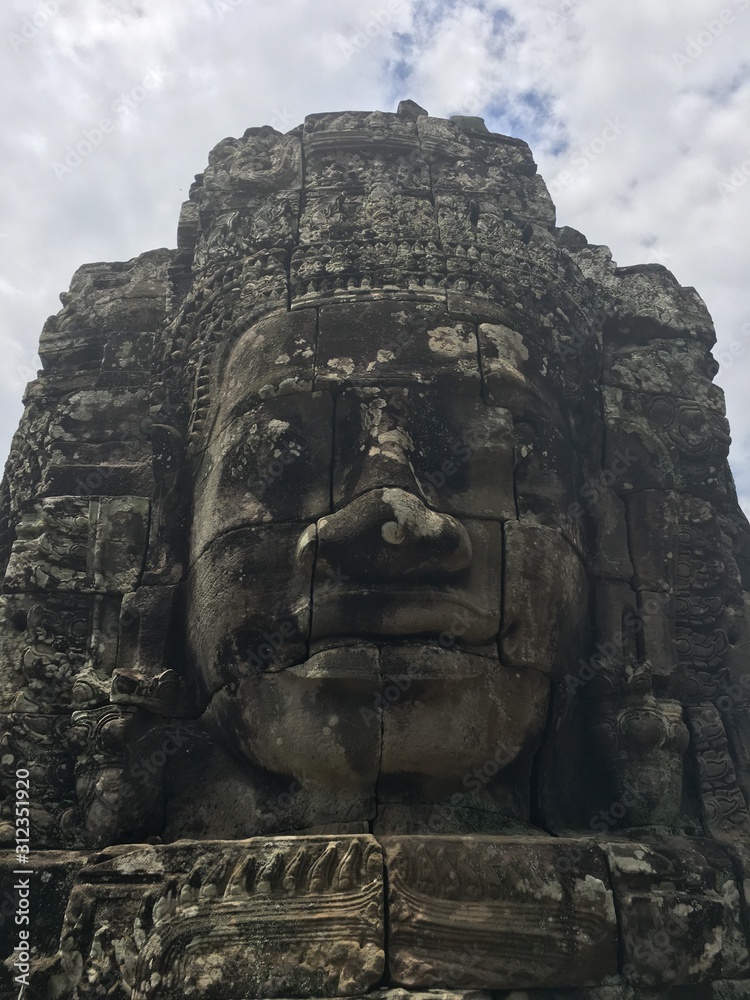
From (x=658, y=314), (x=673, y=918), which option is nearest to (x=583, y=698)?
(x=673, y=918)

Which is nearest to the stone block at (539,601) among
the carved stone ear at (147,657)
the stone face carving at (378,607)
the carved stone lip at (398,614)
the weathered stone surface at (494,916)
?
the stone face carving at (378,607)

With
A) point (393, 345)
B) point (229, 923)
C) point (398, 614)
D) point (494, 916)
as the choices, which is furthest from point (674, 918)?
point (393, 345)

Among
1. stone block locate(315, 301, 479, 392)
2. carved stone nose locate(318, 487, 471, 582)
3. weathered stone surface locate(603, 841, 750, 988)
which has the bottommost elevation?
weathered stone surface locate(603, 841, 750, 988)

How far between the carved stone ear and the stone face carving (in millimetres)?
20

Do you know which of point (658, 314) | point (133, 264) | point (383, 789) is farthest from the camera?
point (133, 264)

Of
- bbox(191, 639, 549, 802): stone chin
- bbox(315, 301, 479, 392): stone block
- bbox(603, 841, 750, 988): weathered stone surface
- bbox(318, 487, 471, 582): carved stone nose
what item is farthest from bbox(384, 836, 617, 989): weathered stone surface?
bbox(315, 301, 479, 392): stone block

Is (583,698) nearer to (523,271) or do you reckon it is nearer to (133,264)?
(523,271)

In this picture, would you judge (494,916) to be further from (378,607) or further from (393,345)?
(393,345)

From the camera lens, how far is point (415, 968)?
12.5 feet

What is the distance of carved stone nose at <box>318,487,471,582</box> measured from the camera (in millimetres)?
4477

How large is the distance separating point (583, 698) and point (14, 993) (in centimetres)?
310

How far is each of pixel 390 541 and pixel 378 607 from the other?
0.33 metres

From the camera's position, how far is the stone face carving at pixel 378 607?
13.1ft

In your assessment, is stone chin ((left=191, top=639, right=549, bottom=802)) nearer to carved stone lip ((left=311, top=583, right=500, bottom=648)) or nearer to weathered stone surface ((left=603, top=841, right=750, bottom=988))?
carved stone lip ((left=311, top=583, right=500, bottom=648))
